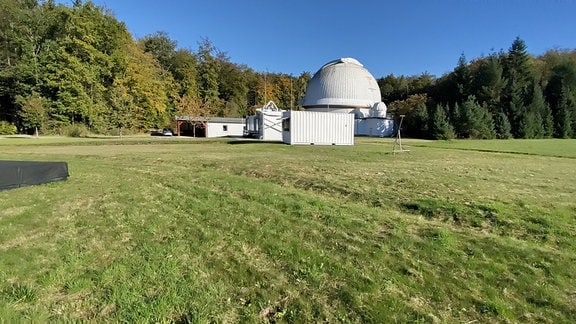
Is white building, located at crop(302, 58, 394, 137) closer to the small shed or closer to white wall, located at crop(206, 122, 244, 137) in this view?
white wall, located at crop(206, 122, 244, 137)

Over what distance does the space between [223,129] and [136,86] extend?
14.0 meters

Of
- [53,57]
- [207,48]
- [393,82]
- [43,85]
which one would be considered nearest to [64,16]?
[53,57]

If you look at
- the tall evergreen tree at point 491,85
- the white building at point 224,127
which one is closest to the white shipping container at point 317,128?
the white building at point 224,127

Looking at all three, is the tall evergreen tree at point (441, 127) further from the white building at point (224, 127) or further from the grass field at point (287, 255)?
the grass field at point (287, 255)

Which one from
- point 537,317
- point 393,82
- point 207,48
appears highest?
point 207,48

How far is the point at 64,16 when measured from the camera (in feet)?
144

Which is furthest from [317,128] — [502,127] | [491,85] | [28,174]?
[491,85]

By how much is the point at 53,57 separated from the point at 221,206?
1881 inches

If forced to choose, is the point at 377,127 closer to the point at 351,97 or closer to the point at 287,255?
the point at 351,97

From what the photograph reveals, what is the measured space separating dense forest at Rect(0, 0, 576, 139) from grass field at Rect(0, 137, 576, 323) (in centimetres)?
3972

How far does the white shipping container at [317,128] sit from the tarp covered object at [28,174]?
17.4 m

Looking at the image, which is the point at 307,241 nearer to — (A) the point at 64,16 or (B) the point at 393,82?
(A) the point at 64,16

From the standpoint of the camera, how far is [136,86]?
157ft

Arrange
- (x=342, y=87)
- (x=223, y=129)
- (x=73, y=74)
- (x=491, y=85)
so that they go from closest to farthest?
(x=73, y=74), (x=491, y=85), (x=223, y=129), (x=342, y=87)
